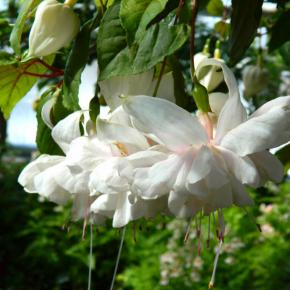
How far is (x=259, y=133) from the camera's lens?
0.34m

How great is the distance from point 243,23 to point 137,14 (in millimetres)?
109

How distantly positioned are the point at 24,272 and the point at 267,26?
235 cm

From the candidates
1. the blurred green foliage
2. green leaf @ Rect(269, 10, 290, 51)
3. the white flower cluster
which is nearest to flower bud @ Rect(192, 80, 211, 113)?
the white flower cluster

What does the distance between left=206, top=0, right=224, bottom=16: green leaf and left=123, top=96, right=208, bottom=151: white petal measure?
541 millimetres

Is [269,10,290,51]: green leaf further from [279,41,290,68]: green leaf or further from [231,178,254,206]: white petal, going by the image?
[231,178,254,206]: white petal

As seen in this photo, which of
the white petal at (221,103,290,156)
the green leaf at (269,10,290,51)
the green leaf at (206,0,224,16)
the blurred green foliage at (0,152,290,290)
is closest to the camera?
the white petal at (221,103,290,156)

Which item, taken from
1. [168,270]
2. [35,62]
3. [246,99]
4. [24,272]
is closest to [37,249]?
[24,272]

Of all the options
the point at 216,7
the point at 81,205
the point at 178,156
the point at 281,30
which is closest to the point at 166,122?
the point at 178,156

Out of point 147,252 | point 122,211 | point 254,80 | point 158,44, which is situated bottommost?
point 147,252

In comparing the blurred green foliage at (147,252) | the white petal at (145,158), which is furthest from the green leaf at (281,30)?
the blurred green foliage at (147,252)

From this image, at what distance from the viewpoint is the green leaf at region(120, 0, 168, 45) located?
373 millimetres

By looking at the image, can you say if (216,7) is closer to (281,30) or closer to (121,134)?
(281,30)

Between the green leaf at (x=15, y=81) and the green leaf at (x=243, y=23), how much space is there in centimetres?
17

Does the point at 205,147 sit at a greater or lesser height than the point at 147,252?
greater
